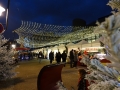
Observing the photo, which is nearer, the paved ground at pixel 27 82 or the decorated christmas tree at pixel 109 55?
the decorated christmas tree at pixel 109 55

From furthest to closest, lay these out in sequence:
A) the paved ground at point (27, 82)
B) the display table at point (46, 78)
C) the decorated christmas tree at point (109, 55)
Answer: the paved ground at point (27, 82), the display table at point (46, 78), the decorated christmas tree at point (109, 55)

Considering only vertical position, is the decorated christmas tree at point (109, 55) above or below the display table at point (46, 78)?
above

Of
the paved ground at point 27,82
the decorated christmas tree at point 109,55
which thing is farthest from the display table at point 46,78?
the paved ground at point 27,82

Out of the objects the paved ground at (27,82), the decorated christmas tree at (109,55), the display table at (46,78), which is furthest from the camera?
the paved ground at (27,82)

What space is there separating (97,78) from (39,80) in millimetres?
2200

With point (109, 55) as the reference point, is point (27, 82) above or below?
below

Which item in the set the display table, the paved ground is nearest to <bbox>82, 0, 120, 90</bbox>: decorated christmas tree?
Result: the display table

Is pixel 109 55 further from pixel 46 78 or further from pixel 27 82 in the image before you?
pixel 27 82

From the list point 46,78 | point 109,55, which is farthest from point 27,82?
point 109,55

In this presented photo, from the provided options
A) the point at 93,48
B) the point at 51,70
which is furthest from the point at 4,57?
the point at 93,48

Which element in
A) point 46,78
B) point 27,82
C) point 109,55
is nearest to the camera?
point 109,55

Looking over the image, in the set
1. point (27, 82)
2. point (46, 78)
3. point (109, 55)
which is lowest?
point (27, 82)

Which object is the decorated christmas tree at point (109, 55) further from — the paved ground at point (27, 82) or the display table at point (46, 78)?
the paved ground at point (27, 82)

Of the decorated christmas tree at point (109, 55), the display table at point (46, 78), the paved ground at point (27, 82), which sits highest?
the decorated christmas tree at point (109, 55)
